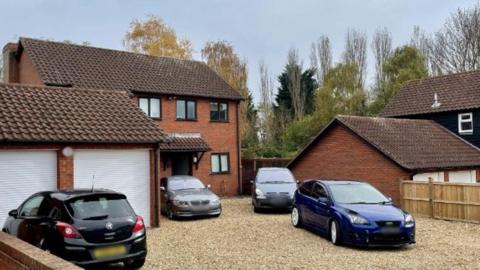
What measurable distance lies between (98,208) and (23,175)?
5.61m

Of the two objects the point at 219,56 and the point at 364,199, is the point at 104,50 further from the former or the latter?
the point at 219,56

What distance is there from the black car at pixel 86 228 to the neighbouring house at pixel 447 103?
2241 cm

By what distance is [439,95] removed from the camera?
28.9 m

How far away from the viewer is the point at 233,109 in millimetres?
28797

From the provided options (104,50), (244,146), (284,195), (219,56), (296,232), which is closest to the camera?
(296,232)

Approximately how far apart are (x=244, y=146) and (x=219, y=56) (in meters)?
13.5

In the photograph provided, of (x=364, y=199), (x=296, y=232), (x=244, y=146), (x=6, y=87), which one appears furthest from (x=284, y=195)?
(x=244, y=146)

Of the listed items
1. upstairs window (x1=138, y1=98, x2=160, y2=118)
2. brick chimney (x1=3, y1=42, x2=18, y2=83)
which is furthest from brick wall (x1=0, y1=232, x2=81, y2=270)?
brick chimney (x1=3, y1=42, x2=18, y2=83)

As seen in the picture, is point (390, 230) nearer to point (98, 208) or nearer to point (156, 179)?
point (98, 208)

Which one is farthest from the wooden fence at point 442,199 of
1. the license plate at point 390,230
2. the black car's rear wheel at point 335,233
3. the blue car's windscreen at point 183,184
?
the blue car's windscreen at point 183,184

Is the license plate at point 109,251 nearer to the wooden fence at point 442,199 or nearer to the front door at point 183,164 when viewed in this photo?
the wooden fence at point 442,199

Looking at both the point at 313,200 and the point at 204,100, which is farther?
the point at 204,100

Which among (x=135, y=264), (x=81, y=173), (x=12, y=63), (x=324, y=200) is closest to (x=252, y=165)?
(x=12, y=63)

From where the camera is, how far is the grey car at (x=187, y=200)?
1716cm
